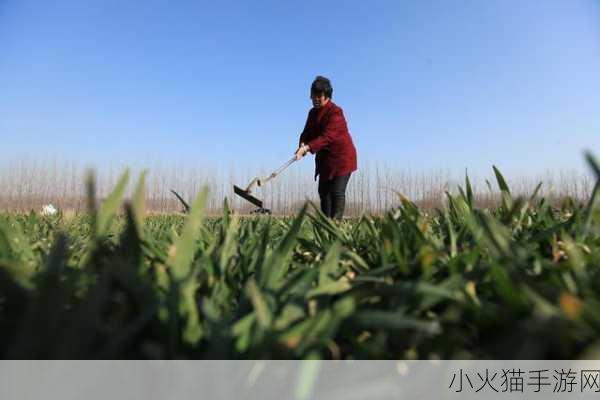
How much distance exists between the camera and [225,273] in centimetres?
61

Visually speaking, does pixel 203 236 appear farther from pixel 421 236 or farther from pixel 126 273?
pixel 126 273

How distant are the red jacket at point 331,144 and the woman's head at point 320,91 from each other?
0.20 feet

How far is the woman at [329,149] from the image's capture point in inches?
181

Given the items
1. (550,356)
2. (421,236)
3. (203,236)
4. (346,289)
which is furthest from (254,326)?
(203,236)

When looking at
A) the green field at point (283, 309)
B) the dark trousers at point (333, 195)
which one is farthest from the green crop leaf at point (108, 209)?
the dark trousers at point (333, 195)

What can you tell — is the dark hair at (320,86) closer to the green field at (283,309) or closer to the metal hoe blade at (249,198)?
the metal hoe blade at (249,198)

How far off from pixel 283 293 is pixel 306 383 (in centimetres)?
19

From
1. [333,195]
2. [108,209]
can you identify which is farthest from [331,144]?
[108,209]

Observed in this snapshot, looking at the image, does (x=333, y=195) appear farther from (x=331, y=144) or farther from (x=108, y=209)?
(x=108, y=209)

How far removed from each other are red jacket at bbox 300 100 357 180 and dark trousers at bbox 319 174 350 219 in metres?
0.07

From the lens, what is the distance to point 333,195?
4.63m

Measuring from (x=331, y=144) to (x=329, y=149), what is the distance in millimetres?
60

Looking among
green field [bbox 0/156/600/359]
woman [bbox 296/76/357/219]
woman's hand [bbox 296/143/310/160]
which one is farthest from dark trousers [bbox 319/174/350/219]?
green field [bbox 0/156/600/359]

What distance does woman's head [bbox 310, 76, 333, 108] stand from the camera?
15.3ft
